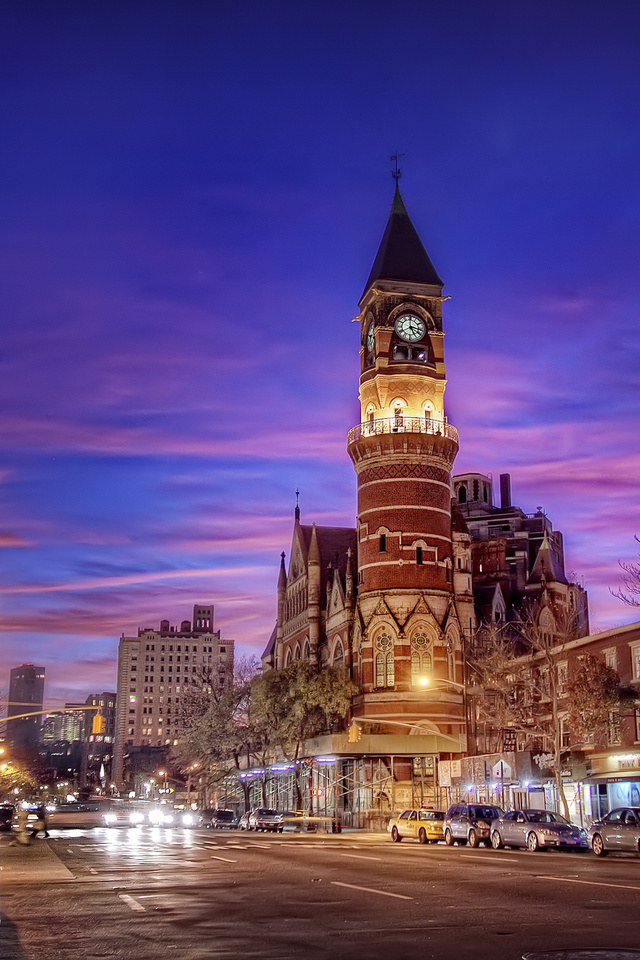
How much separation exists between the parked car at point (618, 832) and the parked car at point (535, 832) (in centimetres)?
70

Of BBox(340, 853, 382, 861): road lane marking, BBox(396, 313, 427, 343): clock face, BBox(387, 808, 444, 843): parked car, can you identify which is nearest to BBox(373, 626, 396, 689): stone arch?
BBox(396, 313, 427, 343): clock face

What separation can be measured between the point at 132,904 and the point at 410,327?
65.3 meters

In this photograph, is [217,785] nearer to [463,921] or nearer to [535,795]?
[535,795]

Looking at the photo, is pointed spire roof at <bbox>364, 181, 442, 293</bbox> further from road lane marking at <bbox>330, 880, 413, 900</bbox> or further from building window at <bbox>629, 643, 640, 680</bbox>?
road lane marking at <bbox>330, 880, 413, 900</bbox>

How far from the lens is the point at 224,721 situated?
283 feet

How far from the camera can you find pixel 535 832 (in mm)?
34656

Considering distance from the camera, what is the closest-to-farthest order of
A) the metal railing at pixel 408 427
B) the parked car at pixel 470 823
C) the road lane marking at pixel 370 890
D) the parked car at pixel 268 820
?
the road lane marking at pixel 370 890
the parked car at pixel 470 823
the parked car at pixel 268 820
the metal railing at pixel 408 427

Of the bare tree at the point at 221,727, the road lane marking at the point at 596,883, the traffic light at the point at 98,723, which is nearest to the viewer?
the road lane marking at the point at 596,883

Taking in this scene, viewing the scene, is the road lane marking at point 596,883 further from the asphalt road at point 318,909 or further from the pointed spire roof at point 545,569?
the pointed spire roof at point 545,569

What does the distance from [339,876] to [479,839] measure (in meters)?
17.2

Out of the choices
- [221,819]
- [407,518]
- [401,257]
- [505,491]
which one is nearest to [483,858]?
[221,819]

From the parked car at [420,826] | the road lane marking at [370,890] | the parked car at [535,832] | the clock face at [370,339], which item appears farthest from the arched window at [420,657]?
the road lane marking at [370,890]

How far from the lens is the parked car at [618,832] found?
31.7 metres

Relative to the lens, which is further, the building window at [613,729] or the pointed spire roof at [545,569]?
the pointed spire roof at [545,569]
